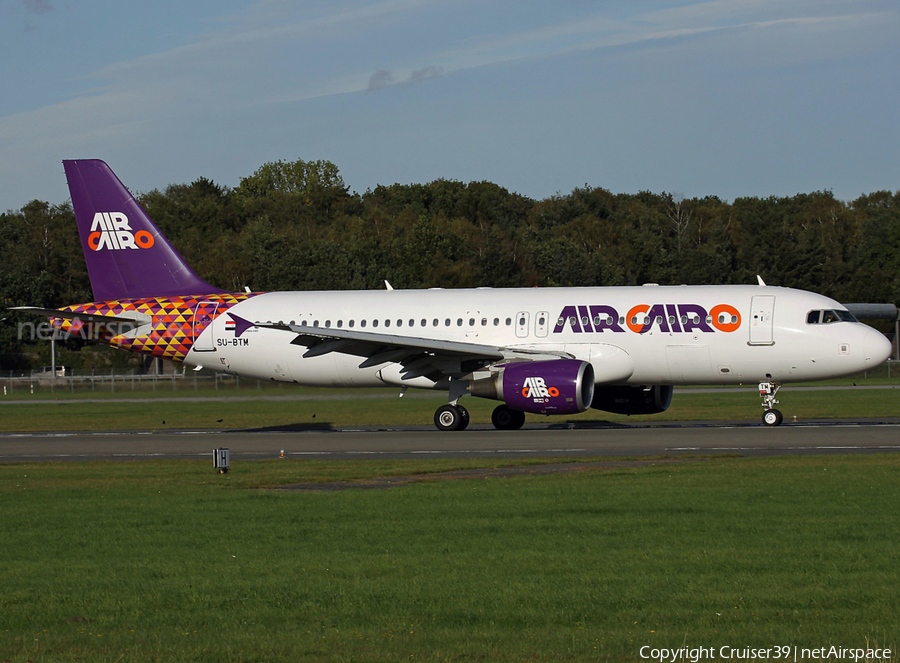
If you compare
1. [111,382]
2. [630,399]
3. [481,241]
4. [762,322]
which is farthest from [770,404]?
[481,241]

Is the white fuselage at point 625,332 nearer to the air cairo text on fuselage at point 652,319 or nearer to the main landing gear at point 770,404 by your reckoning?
the air cairo text on fuselage at point 652,319

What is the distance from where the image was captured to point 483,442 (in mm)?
26219

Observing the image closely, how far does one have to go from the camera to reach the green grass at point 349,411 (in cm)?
3584

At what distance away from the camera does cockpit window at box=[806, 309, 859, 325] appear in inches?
1141

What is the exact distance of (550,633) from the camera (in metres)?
8.27

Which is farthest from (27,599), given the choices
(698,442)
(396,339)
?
(396,339)

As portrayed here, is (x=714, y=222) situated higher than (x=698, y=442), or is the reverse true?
(x=714, y=222)

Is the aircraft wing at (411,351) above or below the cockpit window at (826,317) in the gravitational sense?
below

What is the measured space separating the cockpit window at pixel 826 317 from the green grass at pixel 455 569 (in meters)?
12.0

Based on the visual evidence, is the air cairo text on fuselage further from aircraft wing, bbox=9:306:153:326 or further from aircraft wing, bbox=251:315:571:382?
aircraft wing, bbox=9:306:153:326

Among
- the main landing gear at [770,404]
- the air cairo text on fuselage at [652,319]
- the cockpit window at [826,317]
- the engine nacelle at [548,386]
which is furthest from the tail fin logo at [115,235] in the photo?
the cockpit window at [826,317]

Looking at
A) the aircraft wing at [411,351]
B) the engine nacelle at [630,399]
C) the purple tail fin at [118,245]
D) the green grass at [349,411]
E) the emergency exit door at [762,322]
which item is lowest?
the green grass at [349,411]

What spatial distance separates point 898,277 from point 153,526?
82.6 meters

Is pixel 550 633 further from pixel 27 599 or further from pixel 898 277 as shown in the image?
pixel 898 277
